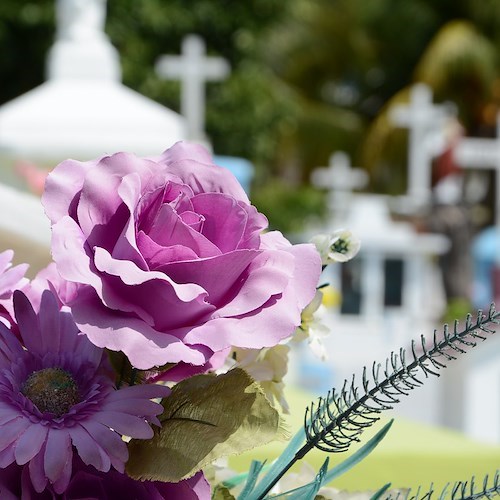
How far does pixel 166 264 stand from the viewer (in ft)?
2.21

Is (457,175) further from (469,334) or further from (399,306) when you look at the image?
(469,334)

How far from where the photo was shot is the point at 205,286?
0.68 meters

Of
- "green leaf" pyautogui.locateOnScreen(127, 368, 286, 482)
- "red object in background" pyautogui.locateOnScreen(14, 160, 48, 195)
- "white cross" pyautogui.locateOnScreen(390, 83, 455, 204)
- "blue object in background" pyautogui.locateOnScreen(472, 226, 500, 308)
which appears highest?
"green leaf" pyautogui.locateOnScreen(127, 368, 286, 482)

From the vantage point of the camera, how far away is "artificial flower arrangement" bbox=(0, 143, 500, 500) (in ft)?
2.12

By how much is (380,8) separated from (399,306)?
1019 centimetres

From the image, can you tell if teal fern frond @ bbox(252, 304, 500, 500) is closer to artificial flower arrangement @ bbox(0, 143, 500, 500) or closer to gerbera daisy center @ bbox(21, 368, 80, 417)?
artificial flower arrangement @ bbox(0, 143, 500, 500)

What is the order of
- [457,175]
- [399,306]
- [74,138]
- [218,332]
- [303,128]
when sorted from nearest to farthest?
[218,332] < [74,138] < [399,306] < [457,175] < [303,128]

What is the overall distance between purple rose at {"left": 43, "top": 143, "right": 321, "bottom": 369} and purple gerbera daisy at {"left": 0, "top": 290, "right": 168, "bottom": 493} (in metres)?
0.04

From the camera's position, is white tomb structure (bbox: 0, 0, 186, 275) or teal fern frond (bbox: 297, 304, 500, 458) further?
white tomb structure (bbox: 0, 0, 186, 275)

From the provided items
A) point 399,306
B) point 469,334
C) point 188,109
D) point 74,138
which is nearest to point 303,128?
point 399,306

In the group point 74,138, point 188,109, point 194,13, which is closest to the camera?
point 74,138

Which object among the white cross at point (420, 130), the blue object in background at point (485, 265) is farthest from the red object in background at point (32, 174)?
the white cross at point (420, 130)

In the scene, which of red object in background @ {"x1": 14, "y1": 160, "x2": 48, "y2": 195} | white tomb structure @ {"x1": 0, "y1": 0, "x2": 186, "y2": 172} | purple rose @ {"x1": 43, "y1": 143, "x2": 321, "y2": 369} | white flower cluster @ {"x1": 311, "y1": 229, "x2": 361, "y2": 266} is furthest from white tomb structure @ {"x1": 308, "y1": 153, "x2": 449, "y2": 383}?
purple rose @ {"x1": 43, "y1": 143, "x2": 321, "y2": 369}

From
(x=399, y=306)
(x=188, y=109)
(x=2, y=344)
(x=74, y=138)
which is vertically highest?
(x=2, y=344)
